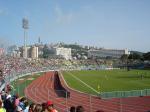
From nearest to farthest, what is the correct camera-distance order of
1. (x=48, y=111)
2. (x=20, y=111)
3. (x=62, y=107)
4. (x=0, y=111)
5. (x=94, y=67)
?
(x=48, y=111) < (x=0, y=111) < (x=20, y=111) < (x=62, y=107) < (x=94, y=67)

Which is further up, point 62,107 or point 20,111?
point 20,111

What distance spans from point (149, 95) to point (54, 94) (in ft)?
28.7

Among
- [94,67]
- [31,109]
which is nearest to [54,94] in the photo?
[31,109]

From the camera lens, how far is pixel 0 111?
24.8ft

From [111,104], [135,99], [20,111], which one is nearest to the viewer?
[20,111]

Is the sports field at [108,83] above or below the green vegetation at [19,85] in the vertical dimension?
below

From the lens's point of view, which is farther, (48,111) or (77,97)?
(77,97)

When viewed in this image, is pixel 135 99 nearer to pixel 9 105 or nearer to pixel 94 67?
pixel 9 105

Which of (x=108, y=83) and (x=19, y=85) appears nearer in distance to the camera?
(x=19, y=85)

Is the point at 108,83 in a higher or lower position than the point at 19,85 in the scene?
lower

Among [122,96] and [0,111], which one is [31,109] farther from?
[122,96]

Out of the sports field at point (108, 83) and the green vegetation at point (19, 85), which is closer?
the green vegetation at point (19, 85)

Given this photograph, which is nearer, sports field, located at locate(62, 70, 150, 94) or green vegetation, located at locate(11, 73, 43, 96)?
green vegetation, located at locate(11, 73, 43, 96)

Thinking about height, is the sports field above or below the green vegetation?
below
